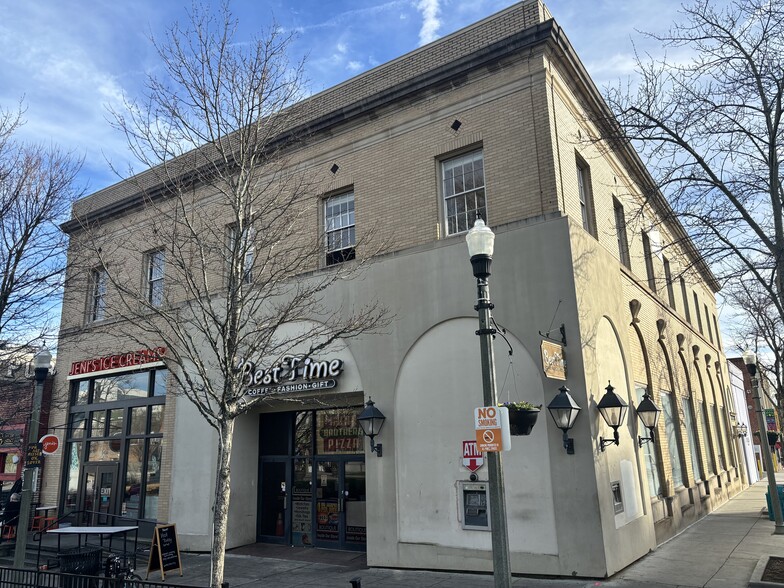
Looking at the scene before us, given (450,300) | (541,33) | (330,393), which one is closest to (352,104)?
(541,33)

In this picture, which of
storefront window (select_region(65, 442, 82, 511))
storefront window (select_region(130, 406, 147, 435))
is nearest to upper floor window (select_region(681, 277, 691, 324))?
storefront window (select_region(130, 406, 147, 435))

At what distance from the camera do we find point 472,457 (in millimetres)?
11680

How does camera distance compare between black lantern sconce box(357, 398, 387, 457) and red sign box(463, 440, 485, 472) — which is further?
black lantern sconce box(357, 398, 387, 457)

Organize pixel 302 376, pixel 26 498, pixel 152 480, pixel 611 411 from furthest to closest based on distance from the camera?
pixel 152 480 < pixel 302 376 < pixel 26 498 < pixel 611 411

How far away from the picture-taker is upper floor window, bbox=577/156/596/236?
14267mm

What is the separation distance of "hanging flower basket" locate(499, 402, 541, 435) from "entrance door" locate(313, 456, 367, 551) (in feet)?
17.6

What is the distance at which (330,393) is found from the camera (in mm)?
13938

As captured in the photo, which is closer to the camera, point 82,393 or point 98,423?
point 98,423

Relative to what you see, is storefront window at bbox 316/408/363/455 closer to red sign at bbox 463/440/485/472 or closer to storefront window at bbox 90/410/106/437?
red sign at bbox 463/440/485/472

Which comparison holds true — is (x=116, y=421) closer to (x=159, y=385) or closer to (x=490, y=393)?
(x=159, y=385)

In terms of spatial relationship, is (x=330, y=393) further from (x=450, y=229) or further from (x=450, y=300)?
(x=450, y=229)

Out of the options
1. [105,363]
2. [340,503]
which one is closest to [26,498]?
[340,503]

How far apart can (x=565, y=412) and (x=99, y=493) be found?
48.8 feet

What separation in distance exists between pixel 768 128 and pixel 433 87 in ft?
22.4
